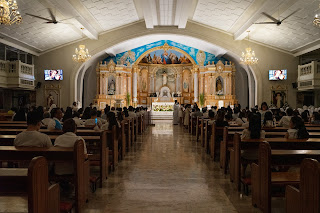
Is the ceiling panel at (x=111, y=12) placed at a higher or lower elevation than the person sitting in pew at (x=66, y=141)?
higher

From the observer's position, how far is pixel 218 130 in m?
6.88

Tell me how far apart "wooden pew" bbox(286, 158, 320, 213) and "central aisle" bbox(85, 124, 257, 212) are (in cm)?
131

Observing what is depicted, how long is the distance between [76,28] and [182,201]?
12814 mm

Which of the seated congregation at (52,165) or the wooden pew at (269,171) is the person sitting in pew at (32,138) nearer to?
the seated congregation at (52,165)

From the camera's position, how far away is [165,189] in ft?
14.9

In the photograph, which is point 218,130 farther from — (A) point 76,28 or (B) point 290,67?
(B) point 290,67

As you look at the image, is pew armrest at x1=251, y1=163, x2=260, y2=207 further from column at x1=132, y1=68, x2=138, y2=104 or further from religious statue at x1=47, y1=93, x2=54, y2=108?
column at x1=132, y1=68, x2=138, y2=104

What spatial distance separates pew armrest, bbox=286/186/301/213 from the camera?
2.59 meters

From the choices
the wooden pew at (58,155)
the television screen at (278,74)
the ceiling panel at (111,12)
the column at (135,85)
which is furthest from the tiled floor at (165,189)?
the column at (135,85)

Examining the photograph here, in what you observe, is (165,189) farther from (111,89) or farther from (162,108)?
(111,89)

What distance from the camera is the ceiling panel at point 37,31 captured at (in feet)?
37.7

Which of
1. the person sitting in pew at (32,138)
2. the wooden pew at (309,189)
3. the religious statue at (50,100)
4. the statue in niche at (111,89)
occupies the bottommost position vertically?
the wooden pew at (309,189)

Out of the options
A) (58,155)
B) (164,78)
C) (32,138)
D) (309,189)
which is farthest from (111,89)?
(309,189)

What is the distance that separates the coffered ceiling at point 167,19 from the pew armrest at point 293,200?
9653 millimetres
